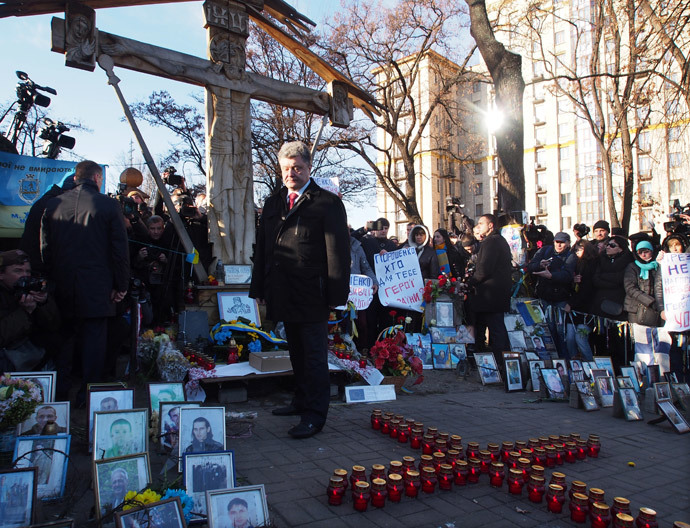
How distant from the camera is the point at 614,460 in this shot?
3.96 m

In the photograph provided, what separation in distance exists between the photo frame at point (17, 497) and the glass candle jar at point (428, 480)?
204 cm

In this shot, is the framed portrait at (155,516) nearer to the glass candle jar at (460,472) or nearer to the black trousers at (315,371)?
the glass candle jar at (460,472)

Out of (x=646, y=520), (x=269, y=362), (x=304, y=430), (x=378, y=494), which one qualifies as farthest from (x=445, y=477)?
(x=269, y=362)

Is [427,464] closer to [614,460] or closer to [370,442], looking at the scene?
[370,442]

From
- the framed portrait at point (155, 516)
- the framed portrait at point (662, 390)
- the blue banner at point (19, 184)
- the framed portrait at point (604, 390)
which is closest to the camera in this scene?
the framed portrait at point (155, 516)

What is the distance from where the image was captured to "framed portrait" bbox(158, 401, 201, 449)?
3.42 meters

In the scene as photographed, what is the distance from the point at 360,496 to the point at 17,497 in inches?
64.1

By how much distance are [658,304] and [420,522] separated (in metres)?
5.68

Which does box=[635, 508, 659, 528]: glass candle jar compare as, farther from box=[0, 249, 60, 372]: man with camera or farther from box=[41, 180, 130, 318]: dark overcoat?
box=[0, 249, 60, 372]: man with camera

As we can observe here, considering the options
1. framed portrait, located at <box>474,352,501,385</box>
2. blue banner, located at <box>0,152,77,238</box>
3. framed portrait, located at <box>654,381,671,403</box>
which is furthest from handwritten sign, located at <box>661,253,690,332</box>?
blue banner, located at <box>0,152,77,238</box>

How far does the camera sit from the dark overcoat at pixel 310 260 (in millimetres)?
4027

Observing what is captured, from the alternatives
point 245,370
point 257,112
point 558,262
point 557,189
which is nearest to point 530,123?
point 557,189

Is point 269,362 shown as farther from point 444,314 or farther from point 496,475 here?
point 444,314

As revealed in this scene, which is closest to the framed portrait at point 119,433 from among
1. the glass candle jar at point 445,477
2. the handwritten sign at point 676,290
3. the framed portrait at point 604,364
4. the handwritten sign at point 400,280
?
the glass candle jar at point 445,477
